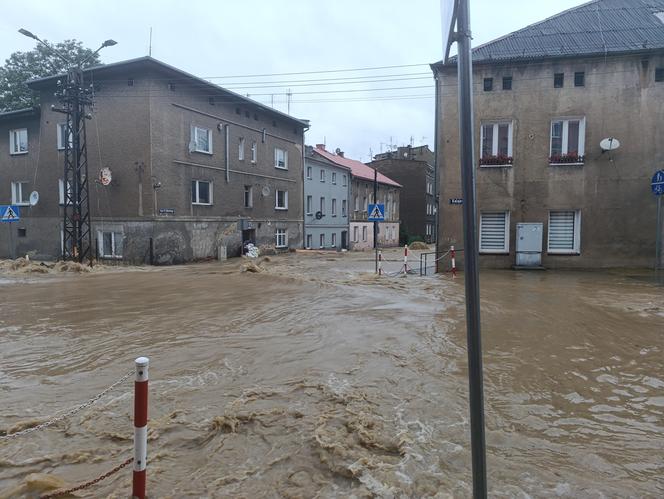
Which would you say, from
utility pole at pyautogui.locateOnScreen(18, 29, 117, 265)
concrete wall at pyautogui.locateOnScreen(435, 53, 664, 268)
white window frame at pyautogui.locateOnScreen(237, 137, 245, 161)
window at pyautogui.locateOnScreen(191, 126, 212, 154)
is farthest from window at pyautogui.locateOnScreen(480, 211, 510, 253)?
utility pole at pyautogui.locateOnScreen(18, 29, 117, 265)

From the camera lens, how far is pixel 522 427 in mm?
4543

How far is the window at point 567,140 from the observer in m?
18.1

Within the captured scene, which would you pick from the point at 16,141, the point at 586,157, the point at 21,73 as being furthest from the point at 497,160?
the point at 21,73

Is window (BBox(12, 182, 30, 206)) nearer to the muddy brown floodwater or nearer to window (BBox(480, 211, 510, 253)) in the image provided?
the muddy brown floodwater

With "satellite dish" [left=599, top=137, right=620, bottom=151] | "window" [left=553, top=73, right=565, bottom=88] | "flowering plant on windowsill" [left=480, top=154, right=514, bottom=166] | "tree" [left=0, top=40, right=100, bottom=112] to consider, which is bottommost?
"flowering plant on windowsill" [left=480, top=154, right=514, bottom=166]

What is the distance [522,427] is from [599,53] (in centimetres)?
1779

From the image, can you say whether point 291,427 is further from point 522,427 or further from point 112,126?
point 112,126

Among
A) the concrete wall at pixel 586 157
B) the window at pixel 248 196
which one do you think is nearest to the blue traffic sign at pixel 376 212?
the concrete wall at pixel 586 157

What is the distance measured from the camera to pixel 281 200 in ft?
114

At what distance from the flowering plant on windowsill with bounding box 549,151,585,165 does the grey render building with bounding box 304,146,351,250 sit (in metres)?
22.3

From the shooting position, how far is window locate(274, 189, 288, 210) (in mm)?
34062

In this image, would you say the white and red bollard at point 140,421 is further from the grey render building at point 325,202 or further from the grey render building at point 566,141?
the grey render building at point 325,202

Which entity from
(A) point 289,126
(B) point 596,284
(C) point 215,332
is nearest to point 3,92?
(A) point 289,126

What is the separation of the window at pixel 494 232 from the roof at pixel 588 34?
5989 millimetres
